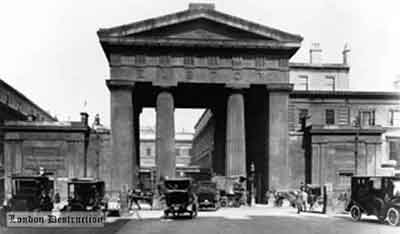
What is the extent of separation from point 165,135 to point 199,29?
10.1 meters

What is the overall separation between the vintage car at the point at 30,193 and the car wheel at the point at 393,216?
17832mm

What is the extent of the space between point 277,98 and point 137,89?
530 inches

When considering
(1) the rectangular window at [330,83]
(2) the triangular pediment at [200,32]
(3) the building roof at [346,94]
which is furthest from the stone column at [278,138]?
(1) the rectangular window at [330,83]

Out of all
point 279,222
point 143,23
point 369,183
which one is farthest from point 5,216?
point 143,23

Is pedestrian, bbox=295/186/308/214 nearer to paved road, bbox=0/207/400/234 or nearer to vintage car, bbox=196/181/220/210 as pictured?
vintage car, bbox=196/181/220/210

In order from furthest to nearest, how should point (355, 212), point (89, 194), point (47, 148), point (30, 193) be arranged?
point (47, 148) < point (355, 212) < point (89, 194) < point (30, 193)

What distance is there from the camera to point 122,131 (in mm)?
52906

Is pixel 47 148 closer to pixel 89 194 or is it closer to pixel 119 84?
pixel 119 84

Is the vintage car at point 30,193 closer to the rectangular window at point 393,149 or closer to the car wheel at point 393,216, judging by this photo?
the car wheel at point 393,216

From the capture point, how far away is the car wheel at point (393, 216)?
28.5 metres

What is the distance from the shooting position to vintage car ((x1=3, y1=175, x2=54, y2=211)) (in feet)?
96.8

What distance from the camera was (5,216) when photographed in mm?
26859

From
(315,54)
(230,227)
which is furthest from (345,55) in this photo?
(230,227)

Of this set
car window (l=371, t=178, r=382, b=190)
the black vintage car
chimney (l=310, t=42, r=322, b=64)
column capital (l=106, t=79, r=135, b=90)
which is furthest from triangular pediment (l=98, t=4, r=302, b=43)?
chimney (l=310, t=42, r=322, b=64)
